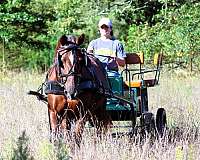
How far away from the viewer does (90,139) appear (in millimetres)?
7113

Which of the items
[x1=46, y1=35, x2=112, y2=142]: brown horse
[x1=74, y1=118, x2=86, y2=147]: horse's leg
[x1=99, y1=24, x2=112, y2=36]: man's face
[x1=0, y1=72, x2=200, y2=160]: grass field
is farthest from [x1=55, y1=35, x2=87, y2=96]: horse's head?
[x1=99, y1=24, x2=112, y2=36]: man's face

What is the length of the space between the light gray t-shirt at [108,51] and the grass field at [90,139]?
Answer: 112 centimetres

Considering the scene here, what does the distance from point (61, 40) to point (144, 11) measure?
17.9 meters

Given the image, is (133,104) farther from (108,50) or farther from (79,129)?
(79,129)

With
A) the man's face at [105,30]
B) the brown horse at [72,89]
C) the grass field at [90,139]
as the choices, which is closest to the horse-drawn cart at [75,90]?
the brown horse at [72,89]

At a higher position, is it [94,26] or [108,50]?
[94,26]

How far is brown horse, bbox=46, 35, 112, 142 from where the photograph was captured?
7.03 metres

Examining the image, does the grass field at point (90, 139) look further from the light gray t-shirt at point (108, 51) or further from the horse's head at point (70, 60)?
the light gray t-shirt at point (108, 51)

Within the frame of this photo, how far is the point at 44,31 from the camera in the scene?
25.5 meters

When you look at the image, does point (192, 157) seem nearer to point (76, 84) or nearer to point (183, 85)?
point (76, 84)

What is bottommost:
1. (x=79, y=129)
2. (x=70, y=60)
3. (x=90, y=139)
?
(x=90, y=139)

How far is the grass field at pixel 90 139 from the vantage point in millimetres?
6354

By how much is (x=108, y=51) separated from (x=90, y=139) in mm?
1753

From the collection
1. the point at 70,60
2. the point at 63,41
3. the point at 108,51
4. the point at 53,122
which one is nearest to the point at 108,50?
the point at 108,51
